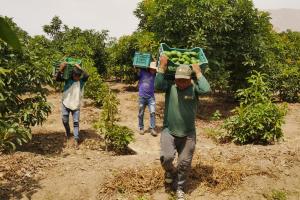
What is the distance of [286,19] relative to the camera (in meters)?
181

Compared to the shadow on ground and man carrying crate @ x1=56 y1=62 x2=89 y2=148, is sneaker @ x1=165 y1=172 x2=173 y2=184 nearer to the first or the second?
the shadow on ground

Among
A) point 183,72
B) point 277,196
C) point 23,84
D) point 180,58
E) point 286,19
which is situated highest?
point 286,19

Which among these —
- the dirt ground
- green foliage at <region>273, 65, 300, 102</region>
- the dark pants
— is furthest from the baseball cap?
green foliage at <region>273, 65, 300, 102</region>

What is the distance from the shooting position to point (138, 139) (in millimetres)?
9977

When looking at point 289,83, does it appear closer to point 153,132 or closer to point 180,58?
point 153,132

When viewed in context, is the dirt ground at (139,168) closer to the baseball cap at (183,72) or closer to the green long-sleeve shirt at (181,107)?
the green long-sleeve shirt at (181,107)

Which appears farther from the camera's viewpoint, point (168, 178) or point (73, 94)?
point (73, 94)

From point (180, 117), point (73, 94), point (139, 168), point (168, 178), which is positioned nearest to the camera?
point (180, 117)

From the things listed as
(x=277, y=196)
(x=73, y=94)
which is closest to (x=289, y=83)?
(x=73, y=94)

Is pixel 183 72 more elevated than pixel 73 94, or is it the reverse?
pixel 183 72

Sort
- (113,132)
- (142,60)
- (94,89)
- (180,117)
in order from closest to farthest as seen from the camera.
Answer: (180,117), (113,132), (142,60), (94,89)

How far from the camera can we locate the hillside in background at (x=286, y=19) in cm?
16512

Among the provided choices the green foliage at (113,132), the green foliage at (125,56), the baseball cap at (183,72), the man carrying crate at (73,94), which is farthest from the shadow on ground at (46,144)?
the green foliage at (125,56)

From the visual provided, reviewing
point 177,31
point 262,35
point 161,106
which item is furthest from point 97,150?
point 262,35
